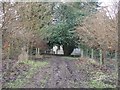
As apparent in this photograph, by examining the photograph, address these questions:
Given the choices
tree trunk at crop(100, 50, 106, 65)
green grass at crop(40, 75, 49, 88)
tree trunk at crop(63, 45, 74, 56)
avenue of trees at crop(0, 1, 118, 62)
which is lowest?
green grass at crop(40, 75, 49, 88)

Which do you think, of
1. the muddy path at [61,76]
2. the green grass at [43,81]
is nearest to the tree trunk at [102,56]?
the muddy path at [61,76]

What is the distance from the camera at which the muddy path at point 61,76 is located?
2551 mm

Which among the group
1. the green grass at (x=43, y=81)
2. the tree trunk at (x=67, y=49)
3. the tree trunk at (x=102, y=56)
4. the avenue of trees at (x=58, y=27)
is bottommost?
→ the green grass at (x=43, y=81)

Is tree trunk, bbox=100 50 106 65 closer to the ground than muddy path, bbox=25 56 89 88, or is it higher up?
higher up

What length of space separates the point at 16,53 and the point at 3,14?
0.32 meters

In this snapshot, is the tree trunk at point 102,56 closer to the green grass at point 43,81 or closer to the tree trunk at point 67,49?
the tree trunk at point 67,49

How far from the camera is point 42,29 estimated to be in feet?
8.31

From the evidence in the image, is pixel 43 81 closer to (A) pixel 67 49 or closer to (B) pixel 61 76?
(B) pixel 61 76

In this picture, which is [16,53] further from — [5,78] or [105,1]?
[105,1]

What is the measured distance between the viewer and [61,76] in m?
2.54

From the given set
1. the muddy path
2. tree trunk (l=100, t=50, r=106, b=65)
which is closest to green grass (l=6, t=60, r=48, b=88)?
the muddy path

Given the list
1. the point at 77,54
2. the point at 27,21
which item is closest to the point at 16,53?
the point at 27,21

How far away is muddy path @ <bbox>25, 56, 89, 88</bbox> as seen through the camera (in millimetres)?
2551

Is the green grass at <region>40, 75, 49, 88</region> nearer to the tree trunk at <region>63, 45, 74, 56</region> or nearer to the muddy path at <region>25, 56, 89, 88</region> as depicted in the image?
the muddy path at <region>25, 56, 89, 88</region>
